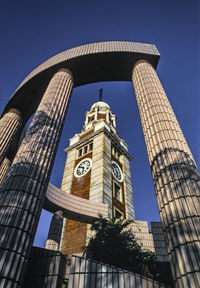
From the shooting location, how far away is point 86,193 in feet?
94.6

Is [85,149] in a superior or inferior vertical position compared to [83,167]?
superior

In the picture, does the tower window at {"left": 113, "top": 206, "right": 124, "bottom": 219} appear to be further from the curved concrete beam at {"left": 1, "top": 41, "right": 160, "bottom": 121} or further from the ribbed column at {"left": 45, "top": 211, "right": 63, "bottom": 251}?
the curved concrete beam at {"left": 1, "top": 41, "right": 160, "bottom": 121}

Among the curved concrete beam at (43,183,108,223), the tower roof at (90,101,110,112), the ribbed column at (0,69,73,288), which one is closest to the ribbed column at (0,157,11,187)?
the curved concrete beam at (43,183,108,223)

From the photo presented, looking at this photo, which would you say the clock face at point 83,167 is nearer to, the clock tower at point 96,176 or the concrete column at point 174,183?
the clock tower at point 96,176

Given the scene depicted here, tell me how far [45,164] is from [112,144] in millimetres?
27840

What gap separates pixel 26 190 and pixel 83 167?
82.7 feet

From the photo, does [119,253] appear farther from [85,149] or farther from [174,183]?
[85,149]

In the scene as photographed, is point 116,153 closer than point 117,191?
No

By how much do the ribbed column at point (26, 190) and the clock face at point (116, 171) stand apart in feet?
68.6

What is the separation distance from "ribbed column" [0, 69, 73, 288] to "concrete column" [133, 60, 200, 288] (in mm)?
5418

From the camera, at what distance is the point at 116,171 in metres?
34.7

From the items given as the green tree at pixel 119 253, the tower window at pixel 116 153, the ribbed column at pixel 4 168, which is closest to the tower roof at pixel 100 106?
the tower window at pixel 116 153

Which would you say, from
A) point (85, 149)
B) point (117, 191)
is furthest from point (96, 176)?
point (85, 149)

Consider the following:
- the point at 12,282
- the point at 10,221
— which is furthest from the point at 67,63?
the point at 12,282
